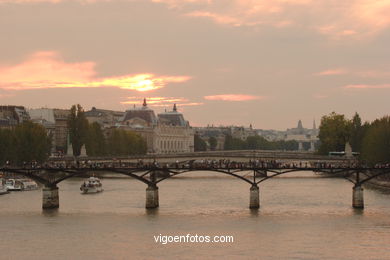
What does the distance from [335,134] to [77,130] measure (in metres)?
38.8

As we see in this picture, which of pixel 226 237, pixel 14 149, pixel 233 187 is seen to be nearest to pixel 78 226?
pixel 226 237

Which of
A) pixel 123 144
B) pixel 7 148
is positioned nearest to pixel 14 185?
pixel 7 148

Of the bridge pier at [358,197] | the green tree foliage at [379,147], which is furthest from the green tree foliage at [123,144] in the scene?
the bridge pier at [358,197]

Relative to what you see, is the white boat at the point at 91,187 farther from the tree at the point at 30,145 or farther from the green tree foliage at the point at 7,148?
the tree at the point at 30,145

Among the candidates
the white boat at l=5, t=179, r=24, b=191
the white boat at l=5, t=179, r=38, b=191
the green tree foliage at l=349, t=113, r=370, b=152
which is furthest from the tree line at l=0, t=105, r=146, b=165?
the green tree foliage at l=349, t=113, r=370, b=152

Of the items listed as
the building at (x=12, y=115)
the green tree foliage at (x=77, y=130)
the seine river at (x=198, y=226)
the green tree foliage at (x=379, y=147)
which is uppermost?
the building at (x=12, y=115)

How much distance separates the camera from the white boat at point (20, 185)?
86875 millimetres

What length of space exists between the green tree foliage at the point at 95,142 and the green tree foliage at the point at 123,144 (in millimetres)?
4677

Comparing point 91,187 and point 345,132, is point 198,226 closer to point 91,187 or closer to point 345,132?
point 91,187

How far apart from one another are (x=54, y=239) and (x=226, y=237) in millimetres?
8830

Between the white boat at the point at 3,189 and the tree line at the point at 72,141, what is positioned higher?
the tree line at the point at 72,141

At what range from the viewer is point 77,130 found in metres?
135

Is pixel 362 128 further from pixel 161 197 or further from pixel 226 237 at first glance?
Answer: pixel 226 237

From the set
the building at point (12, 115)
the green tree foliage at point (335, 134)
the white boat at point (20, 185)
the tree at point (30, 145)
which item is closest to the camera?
the white boat at point (20, 185)
